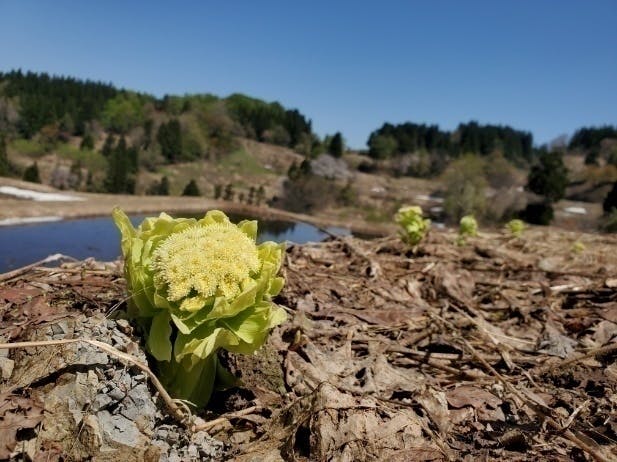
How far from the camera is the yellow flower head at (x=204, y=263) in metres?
Result: 1.56

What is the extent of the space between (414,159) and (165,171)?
1434 inches

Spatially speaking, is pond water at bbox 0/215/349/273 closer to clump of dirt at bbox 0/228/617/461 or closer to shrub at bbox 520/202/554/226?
clump of dirt at bbox 0/228/617/461

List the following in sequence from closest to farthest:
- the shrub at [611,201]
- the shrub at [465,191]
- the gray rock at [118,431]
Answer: the gray rock at [118,431]
the shrub at [611,201]
the shrub at [465,191]

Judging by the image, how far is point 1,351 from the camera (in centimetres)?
159

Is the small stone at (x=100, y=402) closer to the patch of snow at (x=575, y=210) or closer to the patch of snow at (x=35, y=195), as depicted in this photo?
the patch of snow at (x=35, y=195)

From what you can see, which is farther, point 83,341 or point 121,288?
point 121,288

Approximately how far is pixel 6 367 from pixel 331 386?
1023mm

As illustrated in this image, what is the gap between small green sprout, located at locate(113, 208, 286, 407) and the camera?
5.11 feet

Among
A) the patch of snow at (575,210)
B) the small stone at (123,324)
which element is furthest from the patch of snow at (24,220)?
the patch of snow at (575,210)

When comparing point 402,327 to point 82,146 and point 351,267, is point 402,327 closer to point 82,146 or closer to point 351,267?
point 351,267

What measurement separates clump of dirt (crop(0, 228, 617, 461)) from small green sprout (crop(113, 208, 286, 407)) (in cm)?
11

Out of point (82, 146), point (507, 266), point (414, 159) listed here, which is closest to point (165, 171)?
point (82, 146)

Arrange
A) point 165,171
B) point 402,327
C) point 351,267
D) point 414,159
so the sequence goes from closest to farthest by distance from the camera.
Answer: point 402,327 → point 351,267 → point 165,171 → point 414,159

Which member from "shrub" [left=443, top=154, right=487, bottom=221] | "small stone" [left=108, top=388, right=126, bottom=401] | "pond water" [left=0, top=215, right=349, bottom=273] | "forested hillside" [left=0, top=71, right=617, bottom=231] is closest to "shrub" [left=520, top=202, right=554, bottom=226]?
"forested hillside" [left=0, top=71, right=617, bottom=231]
